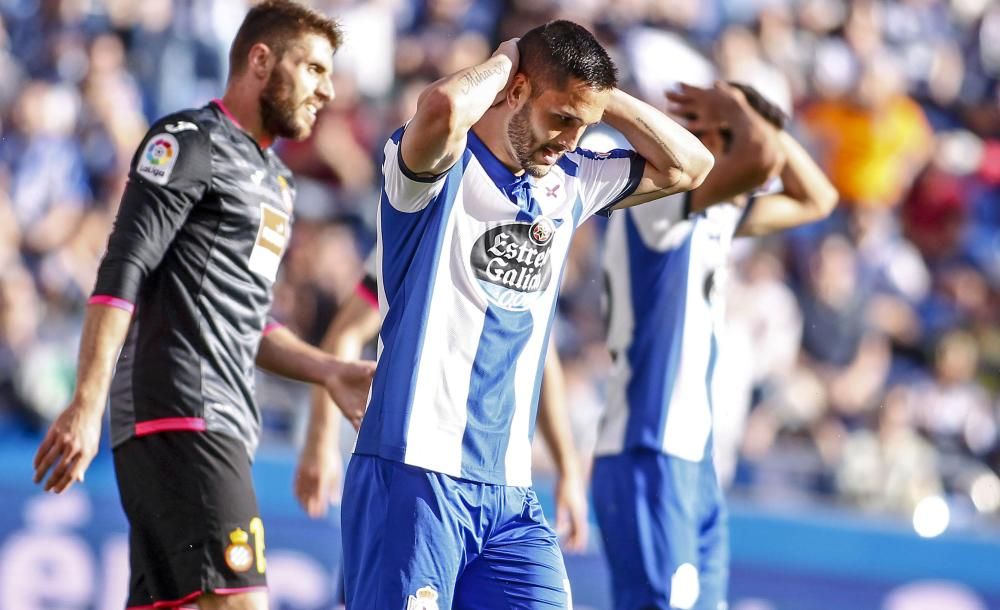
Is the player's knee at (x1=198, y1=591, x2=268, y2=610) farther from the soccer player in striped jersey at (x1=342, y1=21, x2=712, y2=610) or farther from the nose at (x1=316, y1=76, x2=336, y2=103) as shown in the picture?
the nose at (x1=316, y1=76, x2=336, y2=103)

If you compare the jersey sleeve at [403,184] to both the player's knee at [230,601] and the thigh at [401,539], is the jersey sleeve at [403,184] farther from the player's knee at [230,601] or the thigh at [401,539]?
the player's knee at [230,601]

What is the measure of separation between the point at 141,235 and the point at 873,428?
22.9ft

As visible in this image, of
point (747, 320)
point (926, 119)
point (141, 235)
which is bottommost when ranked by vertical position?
point (747, 320)

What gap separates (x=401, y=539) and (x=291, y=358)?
4.09 feet

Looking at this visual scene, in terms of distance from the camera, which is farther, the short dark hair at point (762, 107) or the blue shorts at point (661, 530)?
the short dark hair at point (762, 107)

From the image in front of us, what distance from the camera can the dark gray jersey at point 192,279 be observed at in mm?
4453

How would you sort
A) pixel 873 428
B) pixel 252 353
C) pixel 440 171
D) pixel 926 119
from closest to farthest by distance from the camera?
pixel 440 171
pixel 252 353
pixel 873 428
pixel 926 119

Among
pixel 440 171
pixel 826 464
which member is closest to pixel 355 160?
pixel 826 464

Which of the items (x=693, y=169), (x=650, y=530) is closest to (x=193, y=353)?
(x=693, y=169)

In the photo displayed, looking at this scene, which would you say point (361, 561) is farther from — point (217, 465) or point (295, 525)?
point (295, 525)

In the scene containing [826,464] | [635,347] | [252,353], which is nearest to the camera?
[252,353]

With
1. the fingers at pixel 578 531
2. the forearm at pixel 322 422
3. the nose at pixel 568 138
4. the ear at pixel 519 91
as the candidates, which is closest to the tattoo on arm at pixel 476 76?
the ear at pixel 519 91

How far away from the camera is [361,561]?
3.86 m

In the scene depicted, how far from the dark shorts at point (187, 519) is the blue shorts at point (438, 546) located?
65 cm
